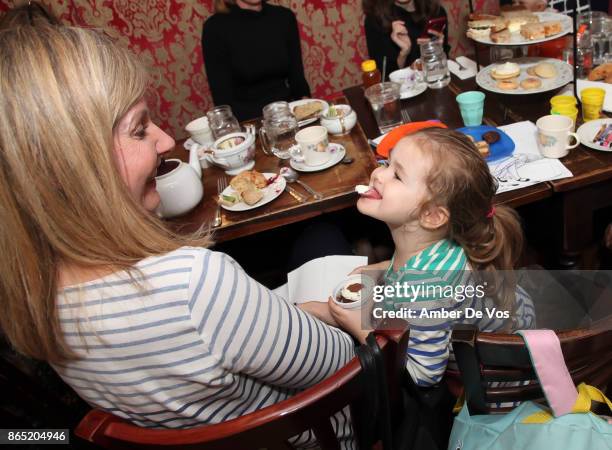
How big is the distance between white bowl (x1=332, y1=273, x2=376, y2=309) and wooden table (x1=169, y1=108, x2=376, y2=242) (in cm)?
27

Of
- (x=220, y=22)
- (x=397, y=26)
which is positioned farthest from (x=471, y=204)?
(x=220, y=22)

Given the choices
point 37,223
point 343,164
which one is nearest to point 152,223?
point 37,223

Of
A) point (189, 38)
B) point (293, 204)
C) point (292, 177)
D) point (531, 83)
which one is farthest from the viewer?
point (189, 38)

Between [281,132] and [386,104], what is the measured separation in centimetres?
39

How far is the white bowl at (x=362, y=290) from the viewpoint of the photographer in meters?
1.12

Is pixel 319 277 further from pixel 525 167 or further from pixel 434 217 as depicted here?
pixel 525 167

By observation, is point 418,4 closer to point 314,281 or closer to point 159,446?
point 314,281

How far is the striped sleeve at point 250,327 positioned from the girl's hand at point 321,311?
0.31 metres

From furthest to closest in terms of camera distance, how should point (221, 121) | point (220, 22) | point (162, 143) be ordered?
point (220, 22) → point (221, 121) → point (162, 143)

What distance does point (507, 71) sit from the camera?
1.71 m

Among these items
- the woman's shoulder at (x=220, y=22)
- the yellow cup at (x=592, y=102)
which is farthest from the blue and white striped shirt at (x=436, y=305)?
the woman's shoulder at (x=220, y=22)

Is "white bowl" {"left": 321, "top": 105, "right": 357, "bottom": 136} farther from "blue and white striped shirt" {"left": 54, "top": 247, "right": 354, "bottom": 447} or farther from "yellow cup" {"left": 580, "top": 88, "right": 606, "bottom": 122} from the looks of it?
"blue and white striped shirt" {"left": 54, "top": 247, "right": 354, "bottom": 447}

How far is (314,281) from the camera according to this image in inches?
54.1

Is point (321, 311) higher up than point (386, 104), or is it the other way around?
point (386, 104)
